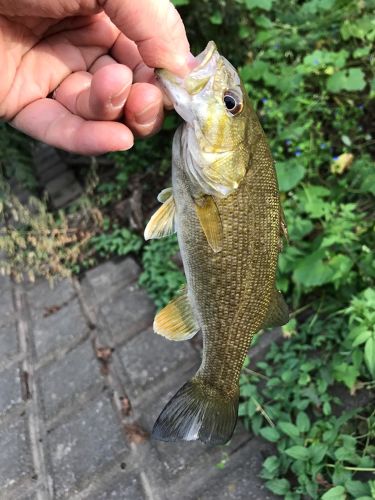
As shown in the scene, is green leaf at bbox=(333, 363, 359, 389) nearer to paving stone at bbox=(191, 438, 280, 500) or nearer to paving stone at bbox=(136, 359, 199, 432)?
paving stone at bbox=(191, 438, 280, 500)

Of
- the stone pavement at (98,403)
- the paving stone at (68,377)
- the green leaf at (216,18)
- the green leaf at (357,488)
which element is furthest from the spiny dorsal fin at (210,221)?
the green leaf at (216,18)

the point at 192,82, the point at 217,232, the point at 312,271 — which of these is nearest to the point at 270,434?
the point at 312,271

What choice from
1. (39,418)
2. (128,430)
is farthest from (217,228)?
(39,418)

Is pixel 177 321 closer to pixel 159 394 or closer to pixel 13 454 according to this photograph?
pixel 159 394

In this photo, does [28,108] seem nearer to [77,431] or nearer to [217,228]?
[217,228]

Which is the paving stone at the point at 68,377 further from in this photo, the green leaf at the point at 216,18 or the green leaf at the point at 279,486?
the green leaf at the point at 216,18

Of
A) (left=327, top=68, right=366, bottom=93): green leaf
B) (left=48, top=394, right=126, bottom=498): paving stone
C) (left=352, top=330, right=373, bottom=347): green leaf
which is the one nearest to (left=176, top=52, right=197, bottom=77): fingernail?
(left=352, top=330, right=373, bottom=347): green leaf
